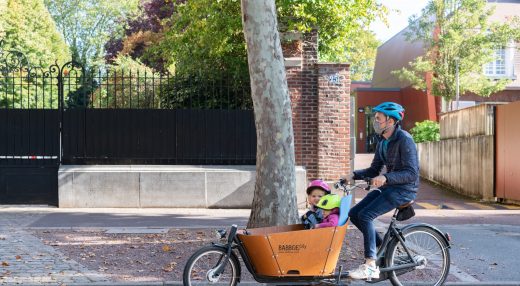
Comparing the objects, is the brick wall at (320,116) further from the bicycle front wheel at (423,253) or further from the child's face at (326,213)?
the child's face at (326,213)

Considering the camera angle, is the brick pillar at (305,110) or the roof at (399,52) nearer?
the brick pillar at (305,110)

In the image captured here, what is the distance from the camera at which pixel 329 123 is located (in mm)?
14336

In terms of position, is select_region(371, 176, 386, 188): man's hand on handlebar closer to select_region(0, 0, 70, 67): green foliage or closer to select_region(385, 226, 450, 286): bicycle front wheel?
select_region(385, 226, 450, 286): bicycle front wheel

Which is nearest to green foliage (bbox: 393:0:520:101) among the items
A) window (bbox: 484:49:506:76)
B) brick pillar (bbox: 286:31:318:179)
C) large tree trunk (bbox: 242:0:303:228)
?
window (bbox: 484:49:506:76)

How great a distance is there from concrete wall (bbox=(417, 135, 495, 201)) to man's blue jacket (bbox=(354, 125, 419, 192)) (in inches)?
452

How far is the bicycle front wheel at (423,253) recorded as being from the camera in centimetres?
676

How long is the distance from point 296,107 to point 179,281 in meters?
7.48

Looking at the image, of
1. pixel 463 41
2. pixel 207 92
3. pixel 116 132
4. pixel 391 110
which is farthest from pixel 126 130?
pixel 463 41

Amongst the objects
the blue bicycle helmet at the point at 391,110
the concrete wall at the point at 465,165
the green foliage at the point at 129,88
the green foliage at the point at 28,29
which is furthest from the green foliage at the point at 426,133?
the blue bicycle helmet at the point at 391,110

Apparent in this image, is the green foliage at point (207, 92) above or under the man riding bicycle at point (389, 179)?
above

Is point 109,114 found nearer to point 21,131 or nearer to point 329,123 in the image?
point 21,131

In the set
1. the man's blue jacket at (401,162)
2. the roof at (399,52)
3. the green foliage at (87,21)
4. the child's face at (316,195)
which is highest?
the green foliage at (87,21)

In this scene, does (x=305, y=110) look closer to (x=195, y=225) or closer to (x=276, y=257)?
(x=195, y=225)

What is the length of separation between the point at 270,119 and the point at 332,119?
5.89 metres
